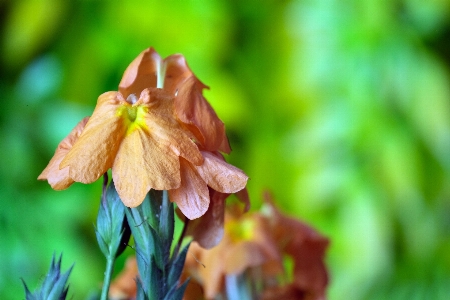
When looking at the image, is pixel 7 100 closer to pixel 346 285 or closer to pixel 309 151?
pixel 309 151

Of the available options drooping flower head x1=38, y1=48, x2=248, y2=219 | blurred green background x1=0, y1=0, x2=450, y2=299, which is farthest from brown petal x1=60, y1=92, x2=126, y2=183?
blurred green background x1=0, y1=0, x2=450, y2=299

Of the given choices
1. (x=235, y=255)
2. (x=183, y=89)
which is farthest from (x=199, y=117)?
(x=235, y=255)

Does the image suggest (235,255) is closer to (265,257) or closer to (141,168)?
(265,257)

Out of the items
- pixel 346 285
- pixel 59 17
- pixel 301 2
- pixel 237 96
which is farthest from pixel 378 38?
pixel 59 17

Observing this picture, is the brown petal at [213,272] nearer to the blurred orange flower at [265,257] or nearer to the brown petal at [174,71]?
the blurred orange flower at [265,257]

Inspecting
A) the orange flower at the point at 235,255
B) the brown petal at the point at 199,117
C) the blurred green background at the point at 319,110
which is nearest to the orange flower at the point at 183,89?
the brown petal at the point at 199,117

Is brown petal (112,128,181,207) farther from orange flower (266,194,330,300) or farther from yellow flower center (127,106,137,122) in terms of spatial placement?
orange flower (266,194,330,300)
